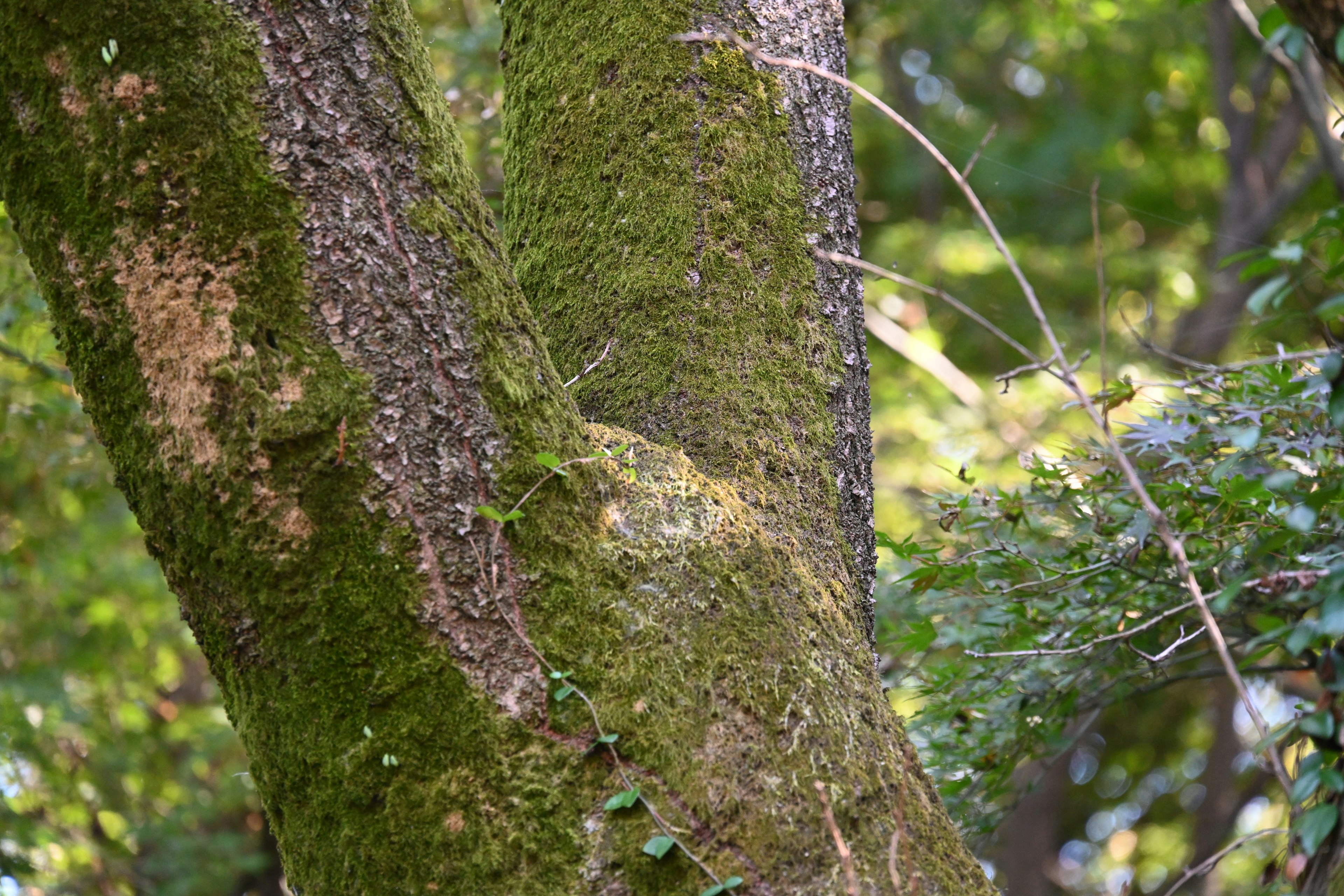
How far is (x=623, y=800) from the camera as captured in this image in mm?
1355

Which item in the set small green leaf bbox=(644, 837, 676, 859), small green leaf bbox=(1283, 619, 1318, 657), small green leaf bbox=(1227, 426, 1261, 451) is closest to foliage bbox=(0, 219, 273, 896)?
small green leaf bbox=(644, 837, 676, 859)

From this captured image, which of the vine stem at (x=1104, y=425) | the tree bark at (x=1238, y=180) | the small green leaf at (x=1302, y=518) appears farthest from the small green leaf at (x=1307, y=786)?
the tree bark at (x=1238, y=180)

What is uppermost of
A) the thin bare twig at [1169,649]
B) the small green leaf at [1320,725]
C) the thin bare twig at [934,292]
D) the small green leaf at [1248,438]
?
the thin bare twig at [934,292]

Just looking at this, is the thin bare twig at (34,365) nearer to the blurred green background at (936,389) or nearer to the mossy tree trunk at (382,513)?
the blurred green background at (936,389)

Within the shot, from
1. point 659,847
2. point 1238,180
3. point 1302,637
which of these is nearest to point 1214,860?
point 1302,637

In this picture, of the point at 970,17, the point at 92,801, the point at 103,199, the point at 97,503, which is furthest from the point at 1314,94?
the point at 92,801

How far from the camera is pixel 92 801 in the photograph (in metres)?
7.69

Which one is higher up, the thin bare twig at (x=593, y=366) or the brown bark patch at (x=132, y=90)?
the brown bark patch at (x=132, y=90)

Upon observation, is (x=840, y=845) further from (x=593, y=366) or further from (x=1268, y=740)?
(x=593, y=366)

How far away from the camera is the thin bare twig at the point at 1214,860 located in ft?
4.09

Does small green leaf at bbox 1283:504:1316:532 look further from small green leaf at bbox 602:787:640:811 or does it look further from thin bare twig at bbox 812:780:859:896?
small green leaf at bbox 602:787:640:811

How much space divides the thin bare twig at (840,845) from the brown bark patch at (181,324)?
3.32 feet

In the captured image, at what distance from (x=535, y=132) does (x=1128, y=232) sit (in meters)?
10.7

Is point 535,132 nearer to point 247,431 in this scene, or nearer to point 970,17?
point 247,431
